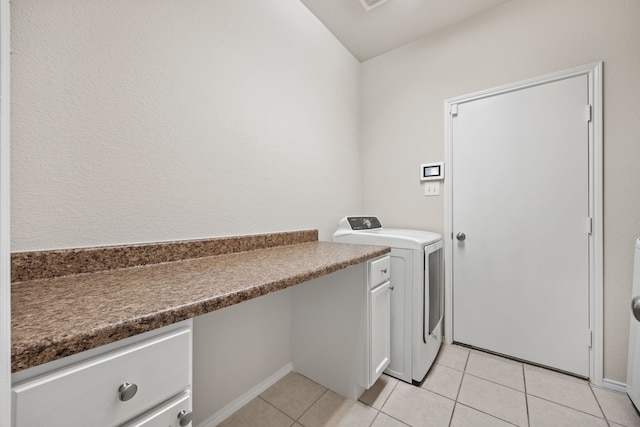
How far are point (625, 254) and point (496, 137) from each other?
41.0 inches

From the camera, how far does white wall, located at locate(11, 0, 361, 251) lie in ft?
2.77

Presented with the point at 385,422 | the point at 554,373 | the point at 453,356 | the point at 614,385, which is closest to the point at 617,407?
the point at 614,385

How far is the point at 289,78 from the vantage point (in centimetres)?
179

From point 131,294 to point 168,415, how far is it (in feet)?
1.03

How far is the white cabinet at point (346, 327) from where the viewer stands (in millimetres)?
1434

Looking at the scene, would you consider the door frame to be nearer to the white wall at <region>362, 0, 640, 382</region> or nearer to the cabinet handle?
the white wall at <region>362, 0, 640, 382</region>

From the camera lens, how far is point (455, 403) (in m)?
1.47

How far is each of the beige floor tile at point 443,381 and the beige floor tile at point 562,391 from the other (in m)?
0.40

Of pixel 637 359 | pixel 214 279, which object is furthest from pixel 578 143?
pixel 214 279

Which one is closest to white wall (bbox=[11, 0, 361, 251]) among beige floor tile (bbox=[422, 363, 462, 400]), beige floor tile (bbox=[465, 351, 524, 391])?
beige floor tile (bbox=[422, 363, 462, 400])

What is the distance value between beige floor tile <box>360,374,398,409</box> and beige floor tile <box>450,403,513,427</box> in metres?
0.36

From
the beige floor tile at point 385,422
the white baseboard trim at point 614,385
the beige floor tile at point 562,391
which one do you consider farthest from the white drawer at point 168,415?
the white baseboard trim at point 614,385

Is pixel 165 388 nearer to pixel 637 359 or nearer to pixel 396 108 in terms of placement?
pixel 637 359

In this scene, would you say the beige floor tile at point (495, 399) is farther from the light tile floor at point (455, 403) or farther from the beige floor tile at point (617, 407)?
the beige floor tile at point (617, 407)
